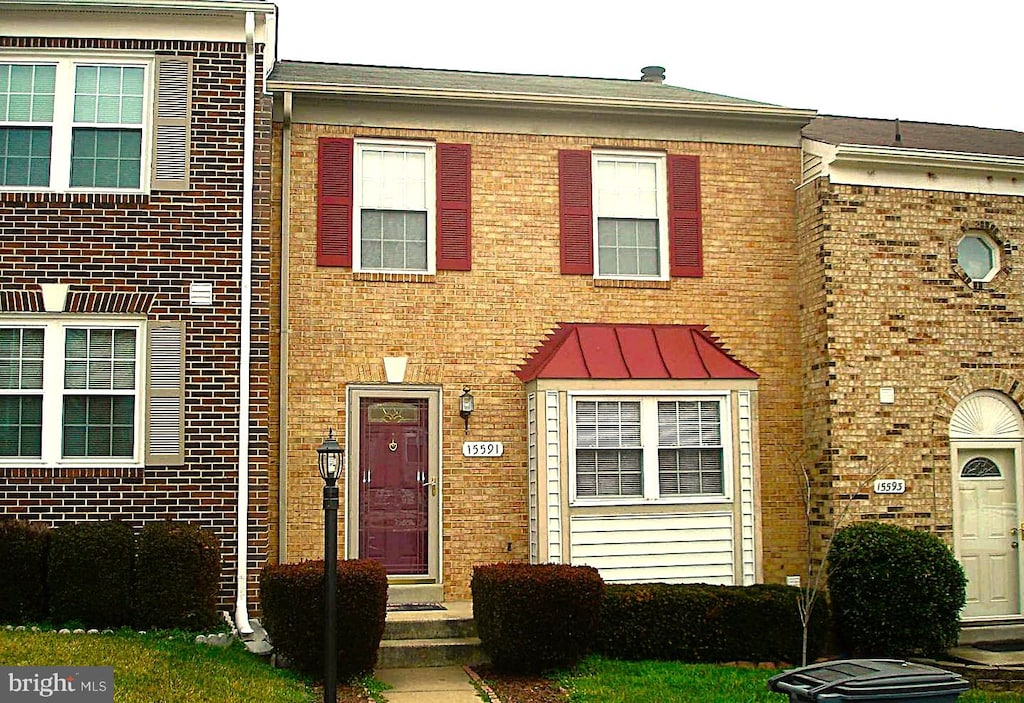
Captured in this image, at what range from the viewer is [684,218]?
13.7 m

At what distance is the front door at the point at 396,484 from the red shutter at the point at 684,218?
138 inches

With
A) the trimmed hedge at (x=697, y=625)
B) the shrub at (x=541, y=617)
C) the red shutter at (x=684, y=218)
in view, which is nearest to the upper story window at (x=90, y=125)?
the shrub at (x=541, y=617)

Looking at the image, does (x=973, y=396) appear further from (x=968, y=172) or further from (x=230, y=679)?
(x=230, y=679)

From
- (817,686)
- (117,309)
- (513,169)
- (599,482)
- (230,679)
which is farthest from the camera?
(513,169)

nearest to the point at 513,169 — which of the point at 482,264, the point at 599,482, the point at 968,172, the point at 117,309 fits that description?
the point at 482,264

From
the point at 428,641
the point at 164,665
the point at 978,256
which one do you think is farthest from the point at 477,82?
the point at 164,665

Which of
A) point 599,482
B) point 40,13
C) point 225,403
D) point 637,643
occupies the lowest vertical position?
point 637,643

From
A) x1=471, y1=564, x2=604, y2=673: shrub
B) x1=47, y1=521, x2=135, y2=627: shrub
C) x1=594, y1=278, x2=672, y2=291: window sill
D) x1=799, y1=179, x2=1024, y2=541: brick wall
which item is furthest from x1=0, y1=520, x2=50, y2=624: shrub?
x1=799, y1=179, x2=1024, y2=541: brick wall

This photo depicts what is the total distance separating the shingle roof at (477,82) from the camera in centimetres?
1339

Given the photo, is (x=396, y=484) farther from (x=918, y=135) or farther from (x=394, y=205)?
(x=918, y=135)

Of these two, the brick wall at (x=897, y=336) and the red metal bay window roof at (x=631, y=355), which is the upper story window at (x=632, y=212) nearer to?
the red metal bay window roof at (x=631, y=355)

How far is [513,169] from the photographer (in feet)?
44.0

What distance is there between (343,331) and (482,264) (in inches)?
71.3
